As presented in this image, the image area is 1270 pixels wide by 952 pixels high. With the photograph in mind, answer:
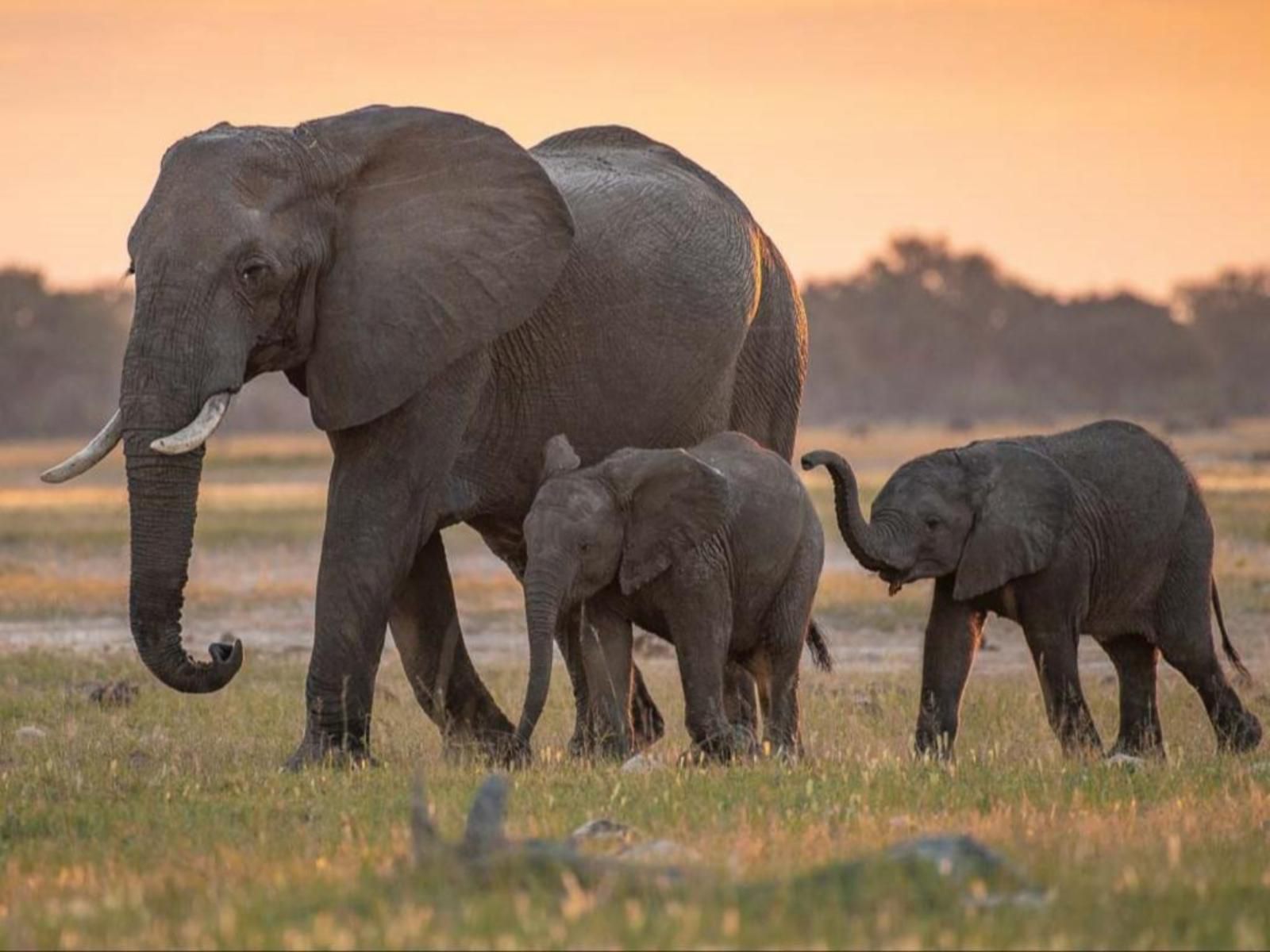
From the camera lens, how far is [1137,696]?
14375mm

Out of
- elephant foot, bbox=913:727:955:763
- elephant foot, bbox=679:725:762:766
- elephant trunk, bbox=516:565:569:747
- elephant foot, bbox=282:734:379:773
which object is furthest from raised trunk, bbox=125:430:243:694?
elephant foot, bbox=913:727:955:763

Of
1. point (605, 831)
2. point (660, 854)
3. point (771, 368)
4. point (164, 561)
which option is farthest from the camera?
point (771, 368)

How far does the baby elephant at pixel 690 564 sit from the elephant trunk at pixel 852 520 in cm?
17

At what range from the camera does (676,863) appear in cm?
841

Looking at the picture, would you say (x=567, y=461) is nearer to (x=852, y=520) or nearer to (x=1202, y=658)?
(x=852, y=520)

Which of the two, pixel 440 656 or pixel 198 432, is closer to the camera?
pixel 198 432

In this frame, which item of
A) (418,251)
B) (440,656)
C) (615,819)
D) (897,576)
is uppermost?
(418,251)

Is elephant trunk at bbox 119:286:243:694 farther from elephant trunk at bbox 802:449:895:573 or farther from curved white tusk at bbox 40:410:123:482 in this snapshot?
elephant trunk at bbox 802:449:895:573

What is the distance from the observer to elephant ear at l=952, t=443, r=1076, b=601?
1364 centimetres

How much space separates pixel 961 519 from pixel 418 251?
3.01 m

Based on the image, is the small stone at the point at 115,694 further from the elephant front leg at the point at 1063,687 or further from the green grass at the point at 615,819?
the elephant front leg at the point at 1063,687

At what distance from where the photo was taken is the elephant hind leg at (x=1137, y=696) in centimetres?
1425

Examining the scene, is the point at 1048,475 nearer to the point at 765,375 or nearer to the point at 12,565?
the point at 765,375

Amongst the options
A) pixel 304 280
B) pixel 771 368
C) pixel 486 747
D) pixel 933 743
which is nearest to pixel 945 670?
pixel 933 743
